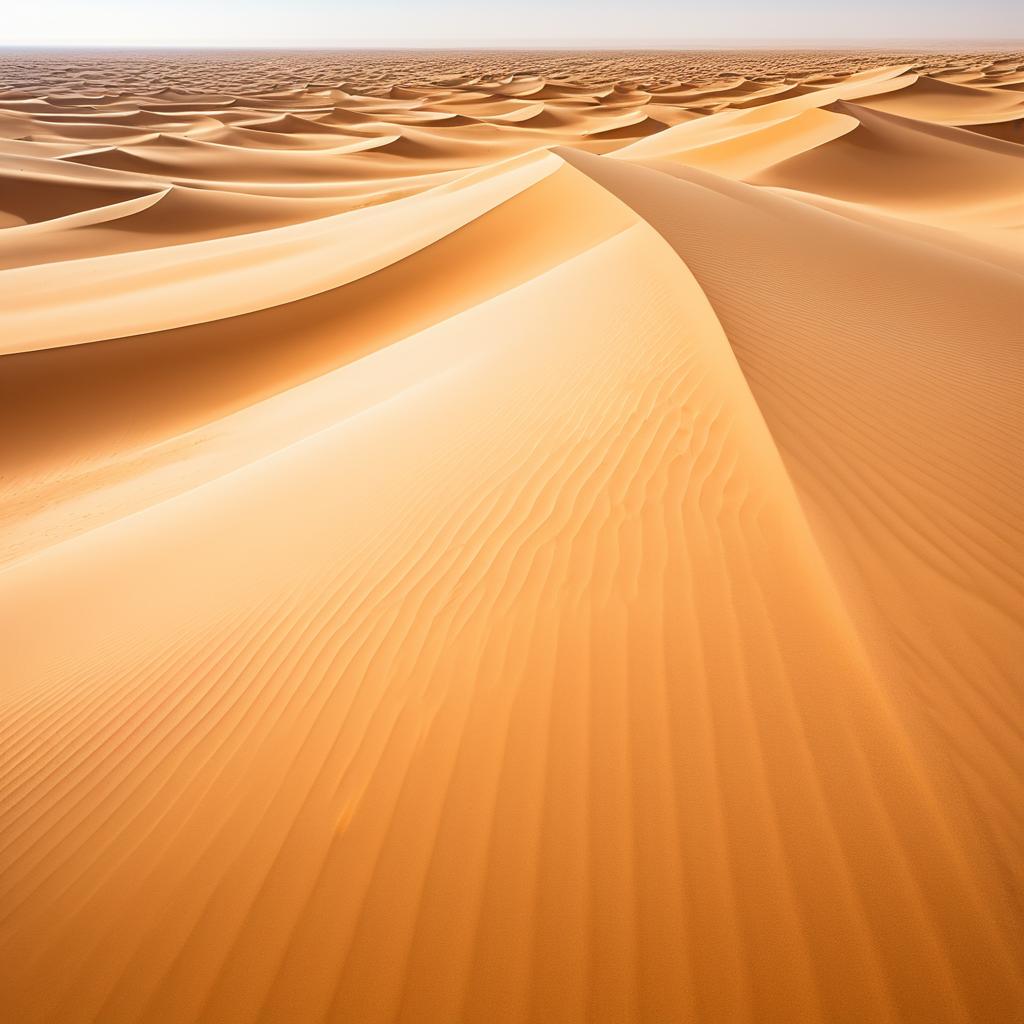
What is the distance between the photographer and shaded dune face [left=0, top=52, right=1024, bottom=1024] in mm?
1949

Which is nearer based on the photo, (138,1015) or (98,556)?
(138,1015)

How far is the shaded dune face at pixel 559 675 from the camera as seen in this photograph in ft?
6.40

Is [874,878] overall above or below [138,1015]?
above

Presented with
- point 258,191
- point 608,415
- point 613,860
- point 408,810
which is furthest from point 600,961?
point 258,191

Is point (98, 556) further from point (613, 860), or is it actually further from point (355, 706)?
point (613, 860)

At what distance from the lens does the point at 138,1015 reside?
1.99 metres

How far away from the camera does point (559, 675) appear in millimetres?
2730

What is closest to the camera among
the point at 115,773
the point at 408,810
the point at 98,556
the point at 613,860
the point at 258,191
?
the point at 613,860

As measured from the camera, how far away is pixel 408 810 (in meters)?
2.34

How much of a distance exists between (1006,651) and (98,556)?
5.16m

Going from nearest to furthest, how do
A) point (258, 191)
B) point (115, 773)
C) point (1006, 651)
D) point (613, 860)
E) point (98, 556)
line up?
point (613, 860) → point (1006, 651) → point (115, 773) → point (98, 556) → point (258, 191)

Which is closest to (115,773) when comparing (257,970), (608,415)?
(257,970)

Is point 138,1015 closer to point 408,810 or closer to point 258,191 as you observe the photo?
point 408,810

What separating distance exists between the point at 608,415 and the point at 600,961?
308cm
